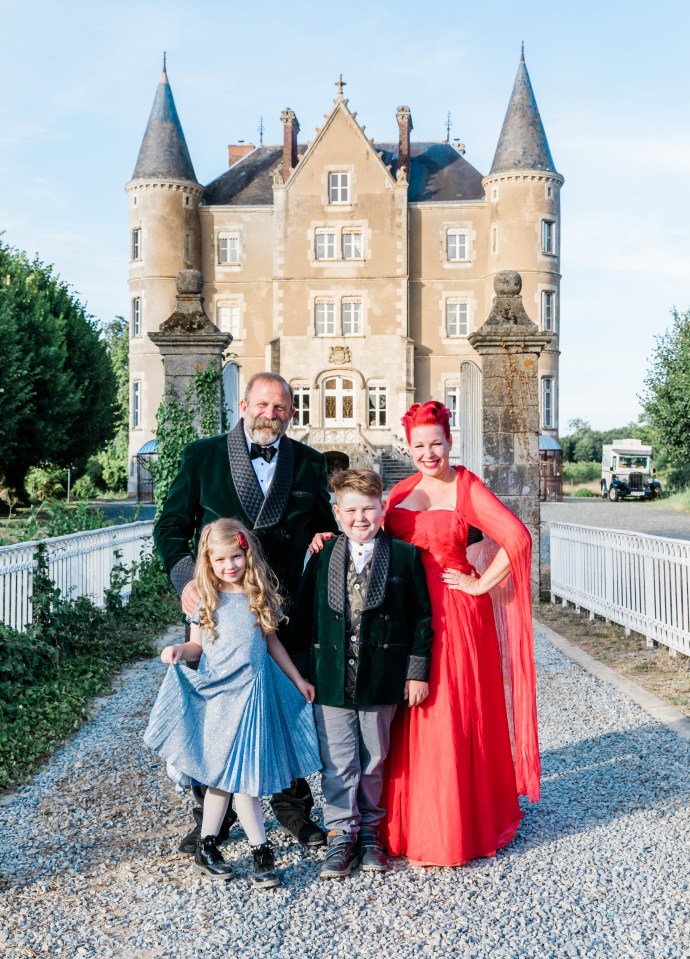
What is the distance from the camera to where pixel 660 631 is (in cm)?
900

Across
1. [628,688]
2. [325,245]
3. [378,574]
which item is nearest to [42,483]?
[325,245]

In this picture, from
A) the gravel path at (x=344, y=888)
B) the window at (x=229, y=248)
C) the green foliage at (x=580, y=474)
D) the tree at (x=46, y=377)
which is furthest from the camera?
the green foliage at (x=580, y=474)

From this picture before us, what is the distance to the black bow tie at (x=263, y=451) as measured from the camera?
14.3ft

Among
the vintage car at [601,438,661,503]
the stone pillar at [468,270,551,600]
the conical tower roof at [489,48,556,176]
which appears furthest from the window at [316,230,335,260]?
the stone pillar at [468,270,551,600]

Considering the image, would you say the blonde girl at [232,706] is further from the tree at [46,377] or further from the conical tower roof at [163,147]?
the conical tower roof at [163,147]

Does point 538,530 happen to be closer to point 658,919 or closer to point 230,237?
point 658,919

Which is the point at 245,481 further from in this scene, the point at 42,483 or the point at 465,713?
the point at 42,483

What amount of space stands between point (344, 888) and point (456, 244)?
1531 inches

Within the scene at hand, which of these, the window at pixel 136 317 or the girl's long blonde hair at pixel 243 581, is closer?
the girl's long blonde hair at pixel 243 581

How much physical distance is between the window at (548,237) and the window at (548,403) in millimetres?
5187

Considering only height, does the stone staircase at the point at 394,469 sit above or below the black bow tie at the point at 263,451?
below

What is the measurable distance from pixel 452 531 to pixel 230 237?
38575mm

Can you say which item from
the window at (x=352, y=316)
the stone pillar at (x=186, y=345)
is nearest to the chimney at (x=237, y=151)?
the window at (x=352, y=316)

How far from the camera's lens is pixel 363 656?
4.02 metres
